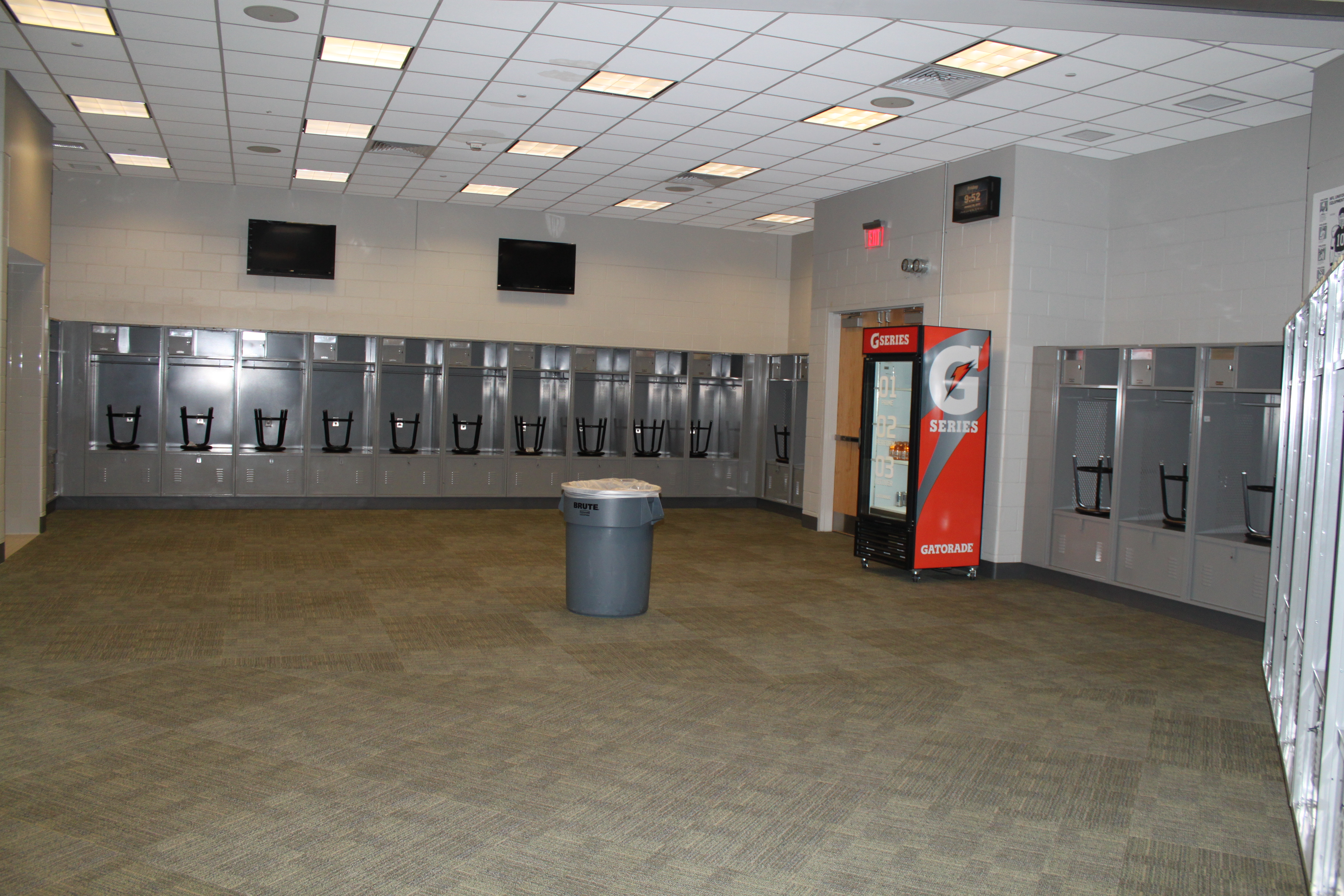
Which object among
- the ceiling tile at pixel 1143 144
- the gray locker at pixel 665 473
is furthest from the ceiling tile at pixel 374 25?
A: the gray locker at pixel 665 473

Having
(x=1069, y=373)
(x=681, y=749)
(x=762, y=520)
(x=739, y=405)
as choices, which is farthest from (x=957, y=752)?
(x=739, y=405)

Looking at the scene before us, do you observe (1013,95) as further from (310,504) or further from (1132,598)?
(310,504)

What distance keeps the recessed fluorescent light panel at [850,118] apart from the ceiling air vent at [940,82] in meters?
0.55

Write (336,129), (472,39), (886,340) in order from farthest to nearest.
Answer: (336,129) → (886,340) → (472,39)

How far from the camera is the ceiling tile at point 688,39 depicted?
5516mm

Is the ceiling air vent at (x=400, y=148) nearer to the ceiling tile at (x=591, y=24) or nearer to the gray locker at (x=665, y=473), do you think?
the ceiling tile at (x=591, y=24)

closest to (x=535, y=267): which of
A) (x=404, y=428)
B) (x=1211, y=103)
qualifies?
(x=404, y=428)

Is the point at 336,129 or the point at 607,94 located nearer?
the point at 607,94

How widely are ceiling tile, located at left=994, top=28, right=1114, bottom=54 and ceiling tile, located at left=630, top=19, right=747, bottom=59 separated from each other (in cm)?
150

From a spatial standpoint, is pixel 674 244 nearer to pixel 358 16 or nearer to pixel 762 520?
pixel 762 520

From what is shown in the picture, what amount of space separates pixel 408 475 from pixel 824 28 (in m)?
7.43

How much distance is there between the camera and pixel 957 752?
Result: 3.89 metres

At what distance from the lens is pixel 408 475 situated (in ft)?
36.6

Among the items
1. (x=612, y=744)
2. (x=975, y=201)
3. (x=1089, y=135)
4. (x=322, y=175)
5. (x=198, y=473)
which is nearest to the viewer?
(x=612, y=744)
